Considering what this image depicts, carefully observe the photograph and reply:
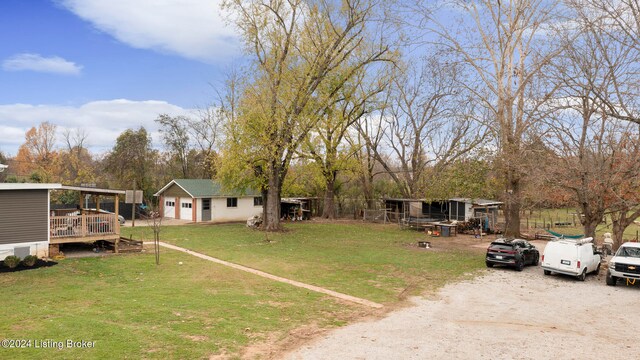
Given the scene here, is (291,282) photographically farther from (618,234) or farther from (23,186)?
(618,234)

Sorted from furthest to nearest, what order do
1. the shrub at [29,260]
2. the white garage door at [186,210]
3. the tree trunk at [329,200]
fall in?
1. the tree trunk at [329,200]
2. the white garage door at [186,210]
3. the shrub at [29,260]

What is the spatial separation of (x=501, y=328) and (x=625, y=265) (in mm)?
8776

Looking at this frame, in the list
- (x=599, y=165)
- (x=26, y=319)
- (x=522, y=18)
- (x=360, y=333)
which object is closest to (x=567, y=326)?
(x=360, y=333)

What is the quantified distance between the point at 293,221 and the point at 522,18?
25868mm

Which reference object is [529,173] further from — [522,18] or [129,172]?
[129,172]

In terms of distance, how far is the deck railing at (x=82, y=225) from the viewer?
19641 mm

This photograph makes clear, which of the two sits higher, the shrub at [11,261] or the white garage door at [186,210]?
the white garage door at [186,210]

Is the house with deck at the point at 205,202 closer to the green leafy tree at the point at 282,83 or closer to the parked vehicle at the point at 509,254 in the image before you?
the green leafy tree at the point at 282,83

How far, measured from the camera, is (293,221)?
42.2 metres

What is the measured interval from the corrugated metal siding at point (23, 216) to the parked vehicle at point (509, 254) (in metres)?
20.0

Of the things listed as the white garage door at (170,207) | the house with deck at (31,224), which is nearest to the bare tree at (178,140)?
the white garage door at (170,207)

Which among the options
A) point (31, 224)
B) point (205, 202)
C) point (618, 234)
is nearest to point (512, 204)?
point (618, 234)

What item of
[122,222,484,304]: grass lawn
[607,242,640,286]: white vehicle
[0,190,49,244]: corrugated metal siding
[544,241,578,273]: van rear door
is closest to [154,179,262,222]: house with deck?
[122,222,484,304]: grass lawn

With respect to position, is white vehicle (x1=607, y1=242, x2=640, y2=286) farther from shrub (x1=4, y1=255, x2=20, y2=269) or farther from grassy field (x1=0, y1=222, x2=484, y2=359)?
shrub (x1=4, y1=255, x2=20, y2=269)
